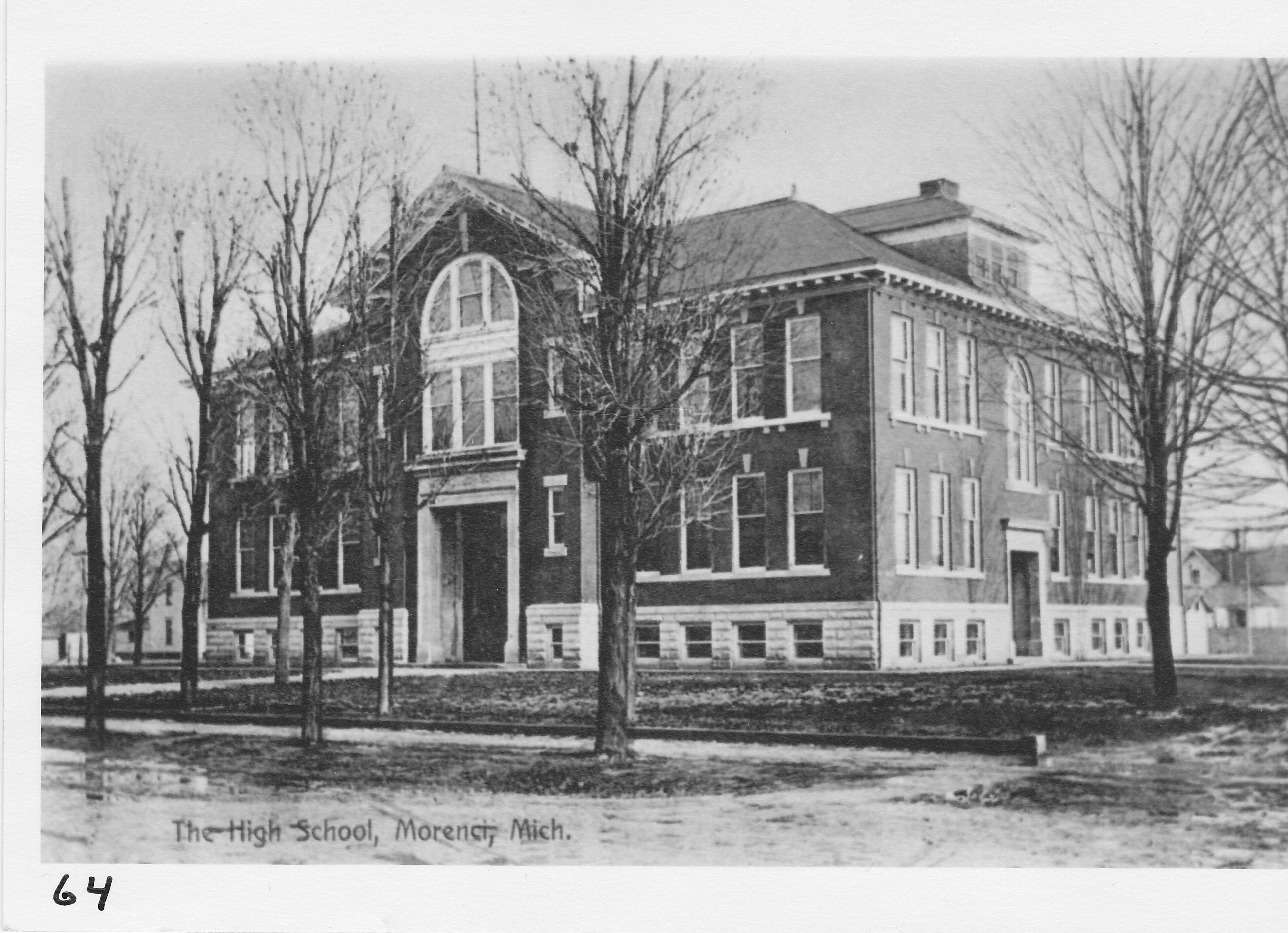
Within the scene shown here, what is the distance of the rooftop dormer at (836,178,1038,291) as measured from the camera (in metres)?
15.6

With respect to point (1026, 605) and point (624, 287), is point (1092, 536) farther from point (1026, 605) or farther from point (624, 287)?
point (624, 287)

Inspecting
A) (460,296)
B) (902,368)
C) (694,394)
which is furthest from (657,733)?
(460,296)

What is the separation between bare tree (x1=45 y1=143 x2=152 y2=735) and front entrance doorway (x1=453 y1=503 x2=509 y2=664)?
4.31m

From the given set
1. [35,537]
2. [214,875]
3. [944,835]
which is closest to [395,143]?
[35,537]

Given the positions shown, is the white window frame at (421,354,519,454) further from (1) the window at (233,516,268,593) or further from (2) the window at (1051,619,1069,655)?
(2) the window at (1051,619,1069,655)

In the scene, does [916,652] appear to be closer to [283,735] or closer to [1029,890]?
[1029,890]

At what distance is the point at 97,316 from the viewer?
646 inches

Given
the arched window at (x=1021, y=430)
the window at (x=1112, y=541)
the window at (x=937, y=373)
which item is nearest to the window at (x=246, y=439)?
the window at (x=937, y=373)

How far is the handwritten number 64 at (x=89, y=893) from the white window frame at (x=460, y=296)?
760 cm

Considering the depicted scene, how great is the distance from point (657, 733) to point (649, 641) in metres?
2.30

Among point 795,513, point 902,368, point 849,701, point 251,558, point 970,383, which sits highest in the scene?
point 902,368

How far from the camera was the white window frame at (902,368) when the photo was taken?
17.9 meters

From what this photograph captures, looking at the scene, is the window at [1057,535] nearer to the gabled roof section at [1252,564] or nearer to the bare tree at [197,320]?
the gabled roof section at [1252,564]

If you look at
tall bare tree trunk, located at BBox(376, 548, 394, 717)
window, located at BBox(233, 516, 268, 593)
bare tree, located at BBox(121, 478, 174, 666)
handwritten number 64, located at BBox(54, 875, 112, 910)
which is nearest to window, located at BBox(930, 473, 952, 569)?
tall bare tree trunk, located at BBox(376, 548, 394, 717)
